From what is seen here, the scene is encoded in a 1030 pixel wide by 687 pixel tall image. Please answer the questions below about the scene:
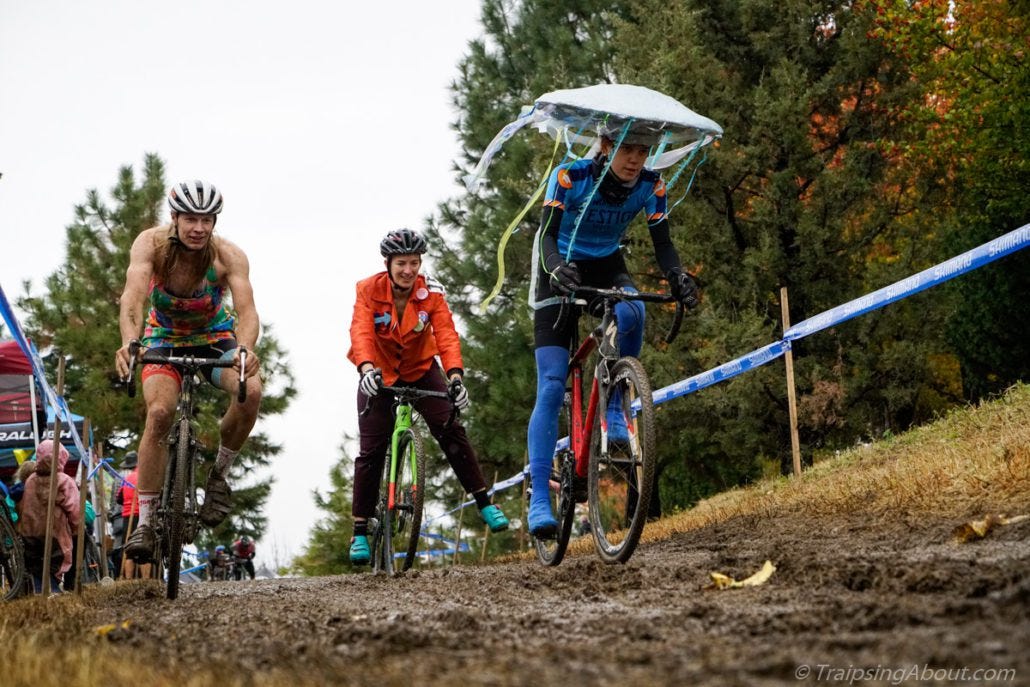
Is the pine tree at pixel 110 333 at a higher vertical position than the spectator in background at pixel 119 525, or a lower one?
higher

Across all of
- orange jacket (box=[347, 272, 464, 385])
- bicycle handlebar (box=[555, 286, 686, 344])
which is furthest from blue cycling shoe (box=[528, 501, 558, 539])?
orange jacket (box=[347, 272, 464, 385])

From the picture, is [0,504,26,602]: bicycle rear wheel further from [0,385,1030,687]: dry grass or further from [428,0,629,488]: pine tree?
[428,0,629,488]: pine tree

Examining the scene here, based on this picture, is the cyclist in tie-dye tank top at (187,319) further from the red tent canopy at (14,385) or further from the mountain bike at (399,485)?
the red tent canopy at (14,385)

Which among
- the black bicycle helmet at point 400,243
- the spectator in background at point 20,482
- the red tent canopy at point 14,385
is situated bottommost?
the spectator in background at point 20,482

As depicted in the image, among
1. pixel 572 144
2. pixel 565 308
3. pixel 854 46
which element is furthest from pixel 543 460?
pixel 854 46

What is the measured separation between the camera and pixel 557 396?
6.61m

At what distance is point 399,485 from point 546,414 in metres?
1.90

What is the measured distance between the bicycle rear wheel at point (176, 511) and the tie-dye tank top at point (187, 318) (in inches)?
27.0

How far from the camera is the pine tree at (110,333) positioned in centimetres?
2630

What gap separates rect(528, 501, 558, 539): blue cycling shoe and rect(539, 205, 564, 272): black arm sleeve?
1.30m

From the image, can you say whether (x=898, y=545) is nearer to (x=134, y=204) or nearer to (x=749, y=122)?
(x=749, y=122)

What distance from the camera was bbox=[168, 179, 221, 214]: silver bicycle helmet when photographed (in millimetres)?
6668

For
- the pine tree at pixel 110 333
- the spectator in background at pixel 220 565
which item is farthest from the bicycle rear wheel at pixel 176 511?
the pine tree at pixel 110 333

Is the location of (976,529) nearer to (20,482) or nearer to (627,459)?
(627,459)
